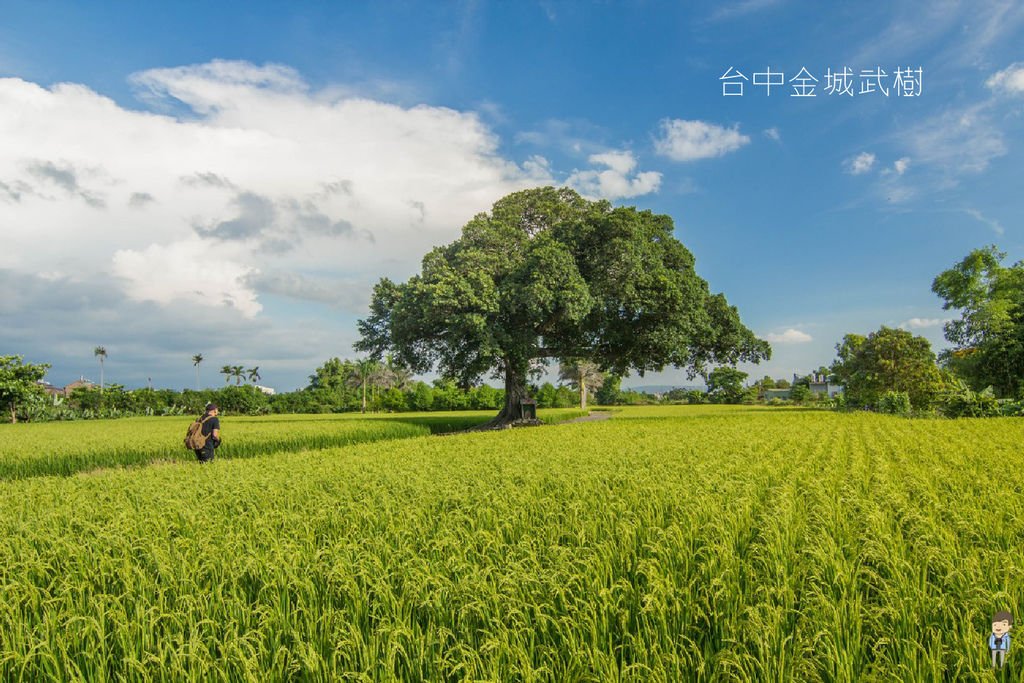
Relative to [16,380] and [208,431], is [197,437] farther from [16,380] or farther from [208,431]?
[16,380]

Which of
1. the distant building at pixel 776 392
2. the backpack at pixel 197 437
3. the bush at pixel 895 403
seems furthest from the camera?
the distant building at pixel 776 392

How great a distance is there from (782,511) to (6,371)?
59.8m

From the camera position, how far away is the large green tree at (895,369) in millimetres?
46031

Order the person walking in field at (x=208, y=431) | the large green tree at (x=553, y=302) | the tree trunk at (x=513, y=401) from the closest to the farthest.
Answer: the person walking in field at (x=208, y=431), the large green tree at (x=553, y=302), the tree trunk at (x=513, y=401)

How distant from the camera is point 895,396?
4322 cm

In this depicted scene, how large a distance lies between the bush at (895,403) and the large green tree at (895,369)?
5.78 feet

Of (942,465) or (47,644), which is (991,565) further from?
(942,465)

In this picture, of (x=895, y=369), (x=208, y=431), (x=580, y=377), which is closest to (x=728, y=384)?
(x=580, y=377)

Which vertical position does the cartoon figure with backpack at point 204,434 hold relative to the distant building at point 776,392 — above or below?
above

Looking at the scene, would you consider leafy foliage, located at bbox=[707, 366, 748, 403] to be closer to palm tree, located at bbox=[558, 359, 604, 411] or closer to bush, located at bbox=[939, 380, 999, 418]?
palm tree, located at bbox=[558, 359, 604, 411]

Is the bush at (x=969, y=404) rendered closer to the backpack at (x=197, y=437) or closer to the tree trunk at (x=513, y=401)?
the tree trunk at (x=513, y=401)

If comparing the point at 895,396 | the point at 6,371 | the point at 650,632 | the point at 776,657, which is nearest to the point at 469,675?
the point at 650,632

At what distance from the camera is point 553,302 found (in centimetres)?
2792

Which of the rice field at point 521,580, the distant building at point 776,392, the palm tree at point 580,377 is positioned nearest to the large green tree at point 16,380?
the rice field at point 521,580
